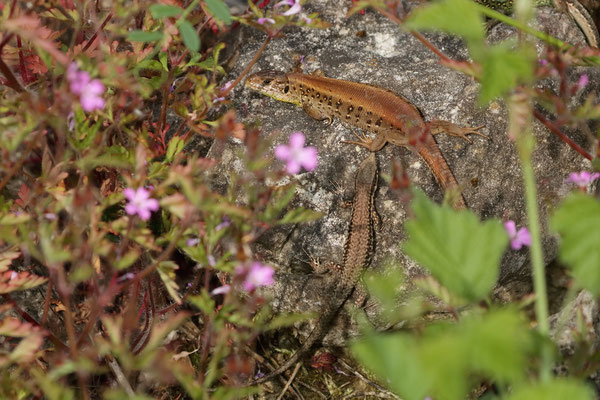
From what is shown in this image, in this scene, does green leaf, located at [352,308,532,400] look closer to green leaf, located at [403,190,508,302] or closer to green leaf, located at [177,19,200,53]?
green leaf, located at [403,190,508,302]

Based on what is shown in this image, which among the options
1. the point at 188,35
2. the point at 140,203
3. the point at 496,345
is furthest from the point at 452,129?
the point at 496,345

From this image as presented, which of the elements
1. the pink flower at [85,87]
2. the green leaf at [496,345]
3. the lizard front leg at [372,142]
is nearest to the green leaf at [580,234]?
the green leaf at [496,345]

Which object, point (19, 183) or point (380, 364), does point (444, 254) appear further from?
point (19, 183)

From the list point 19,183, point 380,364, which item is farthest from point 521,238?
point 19,183

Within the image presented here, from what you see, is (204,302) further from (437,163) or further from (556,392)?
(437,163)

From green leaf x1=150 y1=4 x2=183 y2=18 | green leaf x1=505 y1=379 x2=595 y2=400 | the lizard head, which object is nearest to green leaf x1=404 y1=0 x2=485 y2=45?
green leaf x1=505 y1=379 x2=595 y2=400

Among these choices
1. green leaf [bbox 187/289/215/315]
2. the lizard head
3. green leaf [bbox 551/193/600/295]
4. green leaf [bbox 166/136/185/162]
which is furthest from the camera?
the lizard head
